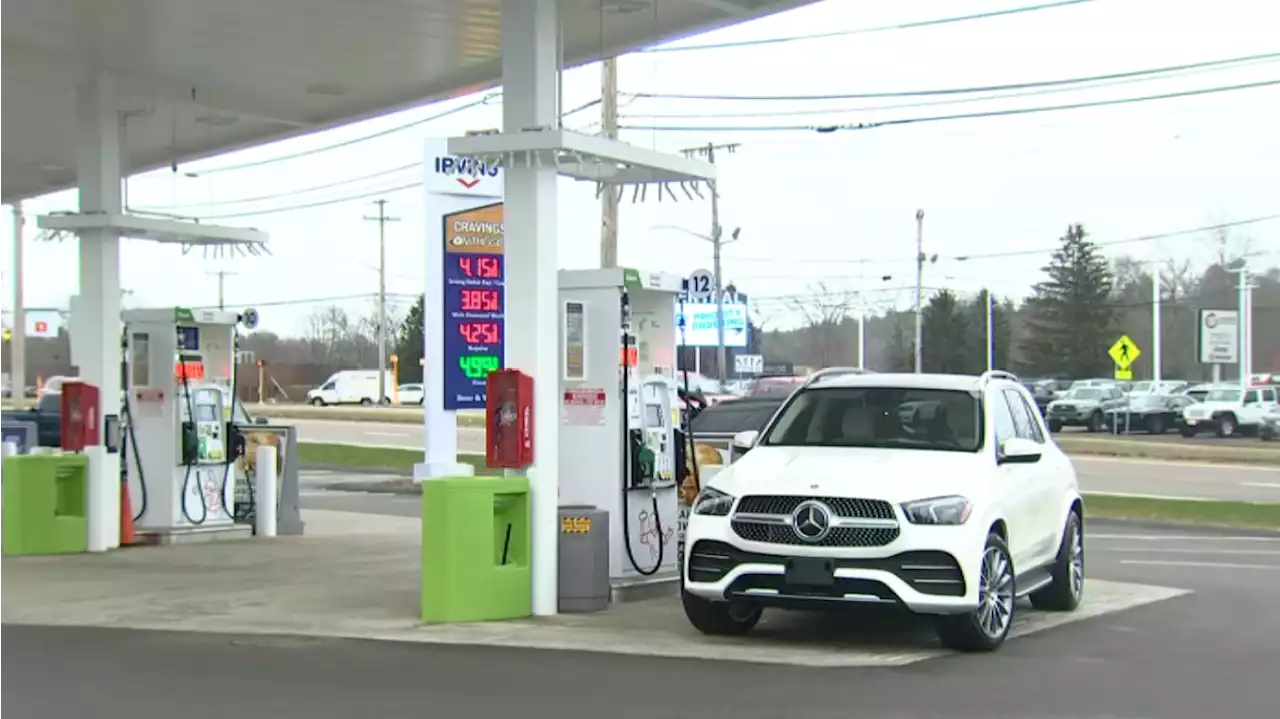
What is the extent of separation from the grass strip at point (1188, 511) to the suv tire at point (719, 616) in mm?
12792

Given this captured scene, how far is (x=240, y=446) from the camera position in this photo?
57.8ft

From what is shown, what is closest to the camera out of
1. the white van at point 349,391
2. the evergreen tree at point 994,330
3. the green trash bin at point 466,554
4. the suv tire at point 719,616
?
the suv tire at point 719,616

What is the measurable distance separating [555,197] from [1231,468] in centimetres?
2733

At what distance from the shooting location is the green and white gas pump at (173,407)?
54.3 feet

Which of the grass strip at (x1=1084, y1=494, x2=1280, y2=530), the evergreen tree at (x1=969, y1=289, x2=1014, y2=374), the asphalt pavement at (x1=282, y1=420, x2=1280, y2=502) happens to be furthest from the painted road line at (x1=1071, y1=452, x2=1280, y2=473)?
the evergreen tree at (x1=969, y1=289, x2=1014, y2=374)

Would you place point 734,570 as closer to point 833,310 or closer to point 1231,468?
point 1231,468

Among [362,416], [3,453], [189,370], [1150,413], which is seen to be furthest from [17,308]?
[1150,413]

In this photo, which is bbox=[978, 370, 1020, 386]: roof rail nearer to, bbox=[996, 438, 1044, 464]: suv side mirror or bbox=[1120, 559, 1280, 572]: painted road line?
bbox=[996, 438, 1044, 464]: suv side mirror

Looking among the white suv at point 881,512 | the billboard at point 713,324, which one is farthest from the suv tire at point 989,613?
the billboard at point 713,324

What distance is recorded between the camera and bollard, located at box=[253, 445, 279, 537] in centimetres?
1761

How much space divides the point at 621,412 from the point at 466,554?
2.00 m

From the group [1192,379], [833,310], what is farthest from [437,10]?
[1192,379]

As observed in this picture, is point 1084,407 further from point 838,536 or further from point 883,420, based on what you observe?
point 838,536

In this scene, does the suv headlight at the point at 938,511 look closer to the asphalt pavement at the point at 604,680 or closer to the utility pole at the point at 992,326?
the asphalt pavement at the point at 604,680
